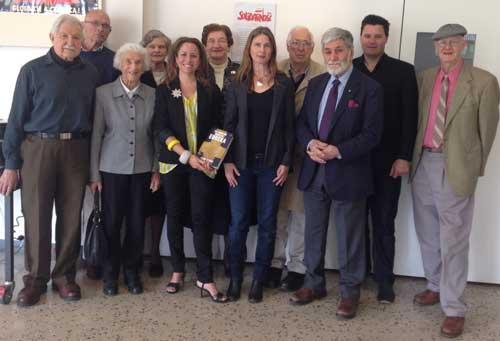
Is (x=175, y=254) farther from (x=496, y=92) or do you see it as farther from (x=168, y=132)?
(x=496, y=92)

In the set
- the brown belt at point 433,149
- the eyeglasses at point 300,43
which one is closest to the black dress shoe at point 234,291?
the brown belt at point 433,149

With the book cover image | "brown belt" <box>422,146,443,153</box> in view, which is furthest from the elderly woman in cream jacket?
"brown belt" <box>422,146,443,153</box>

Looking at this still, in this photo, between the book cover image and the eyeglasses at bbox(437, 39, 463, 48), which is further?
the book cover image

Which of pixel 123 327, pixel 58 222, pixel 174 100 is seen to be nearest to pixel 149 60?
pixel 174 100

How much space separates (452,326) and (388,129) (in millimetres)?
1159

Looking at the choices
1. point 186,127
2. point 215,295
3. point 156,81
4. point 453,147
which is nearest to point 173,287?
point 215,295

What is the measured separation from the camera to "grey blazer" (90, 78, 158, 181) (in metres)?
2.96

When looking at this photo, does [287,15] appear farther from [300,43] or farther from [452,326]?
[452,326]

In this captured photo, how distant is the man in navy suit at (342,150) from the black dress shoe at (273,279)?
1.47 feet

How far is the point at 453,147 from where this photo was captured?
2768 mm

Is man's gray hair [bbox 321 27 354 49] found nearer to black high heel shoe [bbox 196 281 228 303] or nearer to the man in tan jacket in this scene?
the man in tan jacket

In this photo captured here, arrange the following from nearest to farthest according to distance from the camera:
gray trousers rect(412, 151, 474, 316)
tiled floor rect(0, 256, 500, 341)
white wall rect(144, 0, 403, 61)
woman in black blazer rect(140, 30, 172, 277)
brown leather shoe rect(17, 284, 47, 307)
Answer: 1. tiled floor rect(0, 256, 500, 341)
2. gray trousers rect(412, 151, 474, 316)
3. brown leather shoe rect(17, 284, 47, 307)
4. woman in black blazer rect(140, 30, 172, 277)
5. white wall rect(144, 0, 403, 61)

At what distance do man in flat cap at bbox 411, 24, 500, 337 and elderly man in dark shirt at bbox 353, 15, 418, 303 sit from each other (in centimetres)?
8

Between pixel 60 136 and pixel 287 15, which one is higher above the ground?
pixel 287 15
